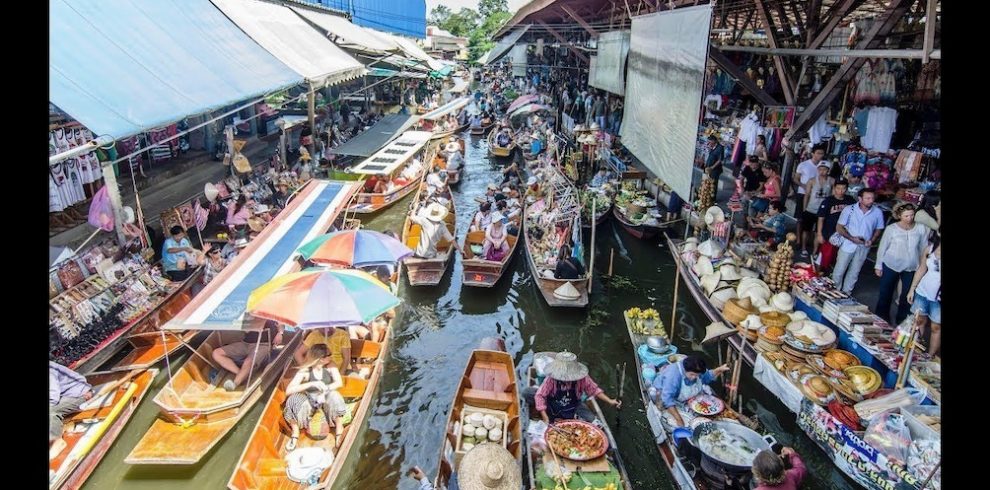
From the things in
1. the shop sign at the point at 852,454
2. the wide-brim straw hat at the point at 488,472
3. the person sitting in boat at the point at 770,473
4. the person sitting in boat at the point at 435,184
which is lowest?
the shop sign at the point at 852,454

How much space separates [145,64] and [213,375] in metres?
5.18

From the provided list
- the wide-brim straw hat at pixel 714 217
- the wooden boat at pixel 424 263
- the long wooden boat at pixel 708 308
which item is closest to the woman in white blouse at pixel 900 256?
the long wooden boat at pixel 708 308

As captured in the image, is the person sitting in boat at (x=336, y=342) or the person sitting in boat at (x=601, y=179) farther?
the person sitting in boat at (x=601, y=179)

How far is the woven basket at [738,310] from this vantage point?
9.23m

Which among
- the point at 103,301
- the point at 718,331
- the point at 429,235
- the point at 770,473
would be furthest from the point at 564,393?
the point at 103,301

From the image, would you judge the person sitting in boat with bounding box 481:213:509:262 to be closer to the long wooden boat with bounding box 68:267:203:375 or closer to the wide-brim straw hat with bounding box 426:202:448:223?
the wide-brim straw hat with bounding box 426:202:448:223

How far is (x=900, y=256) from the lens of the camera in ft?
26.4

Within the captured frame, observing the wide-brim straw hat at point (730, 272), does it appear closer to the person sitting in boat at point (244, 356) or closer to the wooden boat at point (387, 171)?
the person sitting in boat at point (244, 356)

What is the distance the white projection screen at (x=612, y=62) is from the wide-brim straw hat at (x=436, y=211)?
6.88 meters

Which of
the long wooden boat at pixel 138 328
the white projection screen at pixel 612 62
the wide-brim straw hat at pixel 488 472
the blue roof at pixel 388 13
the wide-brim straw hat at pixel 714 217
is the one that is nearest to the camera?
the wide-brim straw hat at pixel 488 472

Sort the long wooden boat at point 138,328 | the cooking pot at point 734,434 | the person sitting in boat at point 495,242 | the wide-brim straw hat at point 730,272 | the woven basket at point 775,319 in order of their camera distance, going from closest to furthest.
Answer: the cooking pot at point 734,434 < the long wooden boat at point 138,328 < the woven basket at point 775,319 < the wide-brim straw hat at point 730,272 < the person sitting in boat at point 495,242

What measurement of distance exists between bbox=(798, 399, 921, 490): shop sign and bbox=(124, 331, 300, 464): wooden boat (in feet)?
24.1

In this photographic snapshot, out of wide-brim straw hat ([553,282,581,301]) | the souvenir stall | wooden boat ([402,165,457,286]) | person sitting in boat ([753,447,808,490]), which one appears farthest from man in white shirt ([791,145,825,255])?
the souvenir stall
